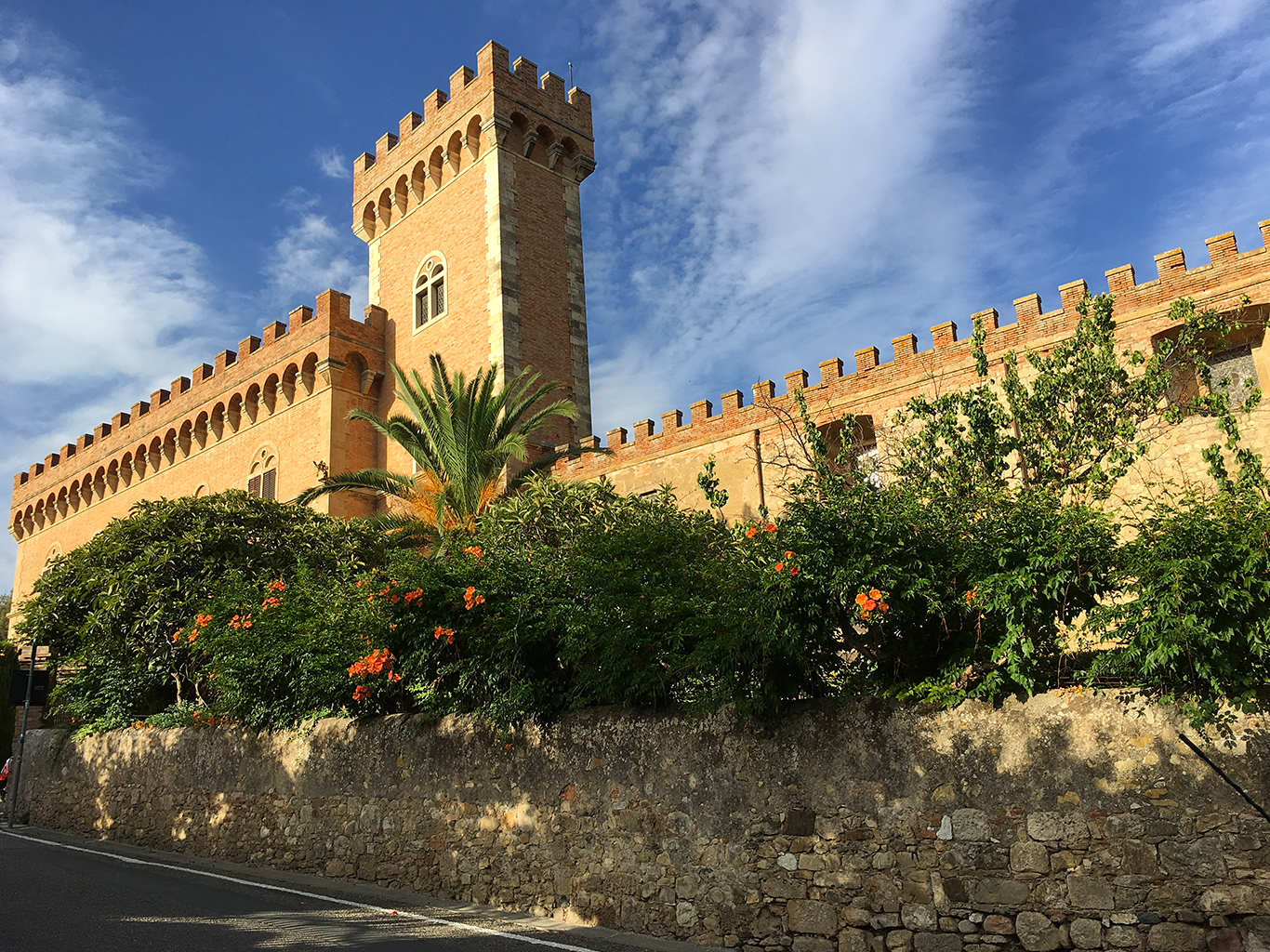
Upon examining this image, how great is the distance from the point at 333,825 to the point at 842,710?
6081 millimetres

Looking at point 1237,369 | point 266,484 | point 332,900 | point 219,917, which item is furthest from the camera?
point 266,484

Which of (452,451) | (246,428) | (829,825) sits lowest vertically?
(829,825)

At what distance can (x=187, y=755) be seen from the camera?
1270cm

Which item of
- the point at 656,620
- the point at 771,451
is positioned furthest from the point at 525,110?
the point at 656,620

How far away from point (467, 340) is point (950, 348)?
500 inches

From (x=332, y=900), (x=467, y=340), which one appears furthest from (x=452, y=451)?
(x=332, y=900)

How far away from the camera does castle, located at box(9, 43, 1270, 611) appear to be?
21000mm

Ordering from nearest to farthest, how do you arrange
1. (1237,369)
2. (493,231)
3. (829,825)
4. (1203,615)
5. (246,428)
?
(1203,615)
(829,825)
(1237,369)
(493,231)
(246,428)

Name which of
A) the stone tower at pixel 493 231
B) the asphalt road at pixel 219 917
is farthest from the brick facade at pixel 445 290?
the asphalt road at pixel 219 917

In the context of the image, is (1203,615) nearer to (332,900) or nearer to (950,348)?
(332,900)

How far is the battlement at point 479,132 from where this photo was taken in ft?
86.3

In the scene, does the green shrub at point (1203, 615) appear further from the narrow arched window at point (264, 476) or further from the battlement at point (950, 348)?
the narrow arched window at point (264, 476)

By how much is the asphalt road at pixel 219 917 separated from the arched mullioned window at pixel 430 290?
18.5m

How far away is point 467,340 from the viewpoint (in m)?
25.6
